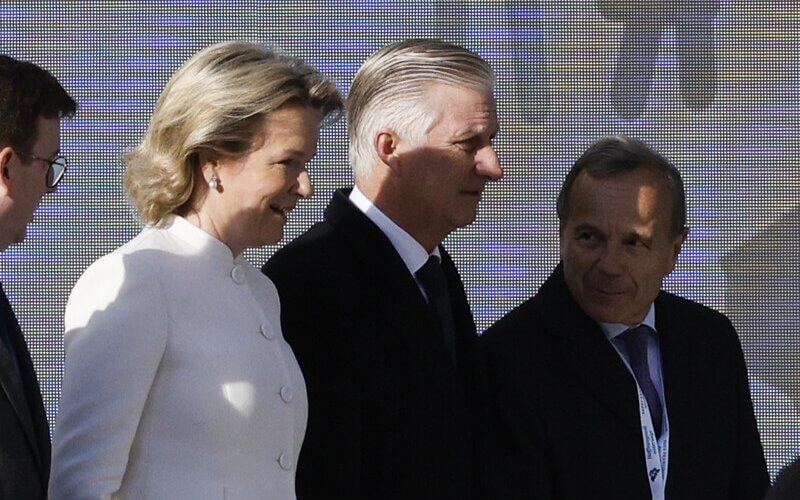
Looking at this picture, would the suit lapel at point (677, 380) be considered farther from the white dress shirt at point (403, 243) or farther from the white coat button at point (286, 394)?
the white coat button at point (286, 394)

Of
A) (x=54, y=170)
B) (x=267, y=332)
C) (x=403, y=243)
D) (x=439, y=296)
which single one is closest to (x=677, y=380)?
(x=439, y=296)

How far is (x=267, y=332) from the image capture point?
2488mm

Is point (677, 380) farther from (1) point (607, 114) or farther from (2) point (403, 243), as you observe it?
(1) point (607, 114)

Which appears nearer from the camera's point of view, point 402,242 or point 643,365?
point 402,242

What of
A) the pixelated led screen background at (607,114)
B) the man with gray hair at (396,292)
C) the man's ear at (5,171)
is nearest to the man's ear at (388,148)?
the man with gray hair at (396,292)

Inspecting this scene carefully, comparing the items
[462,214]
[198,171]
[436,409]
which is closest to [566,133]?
[462,214]

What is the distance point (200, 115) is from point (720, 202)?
2.27 metres

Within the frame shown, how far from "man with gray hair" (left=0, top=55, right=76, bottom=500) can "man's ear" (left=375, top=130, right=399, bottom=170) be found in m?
0.82

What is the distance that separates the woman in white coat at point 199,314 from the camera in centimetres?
226

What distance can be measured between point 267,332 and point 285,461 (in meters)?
0.21

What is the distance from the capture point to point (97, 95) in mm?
4215

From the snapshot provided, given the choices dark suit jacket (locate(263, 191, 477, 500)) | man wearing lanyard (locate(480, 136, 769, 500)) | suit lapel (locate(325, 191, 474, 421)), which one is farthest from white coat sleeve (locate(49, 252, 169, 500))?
man wearing lanyard (locate(480, 136, 769, 500))

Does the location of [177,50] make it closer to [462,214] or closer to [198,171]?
[462,214]

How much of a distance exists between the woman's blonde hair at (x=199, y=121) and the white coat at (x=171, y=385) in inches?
2.6
